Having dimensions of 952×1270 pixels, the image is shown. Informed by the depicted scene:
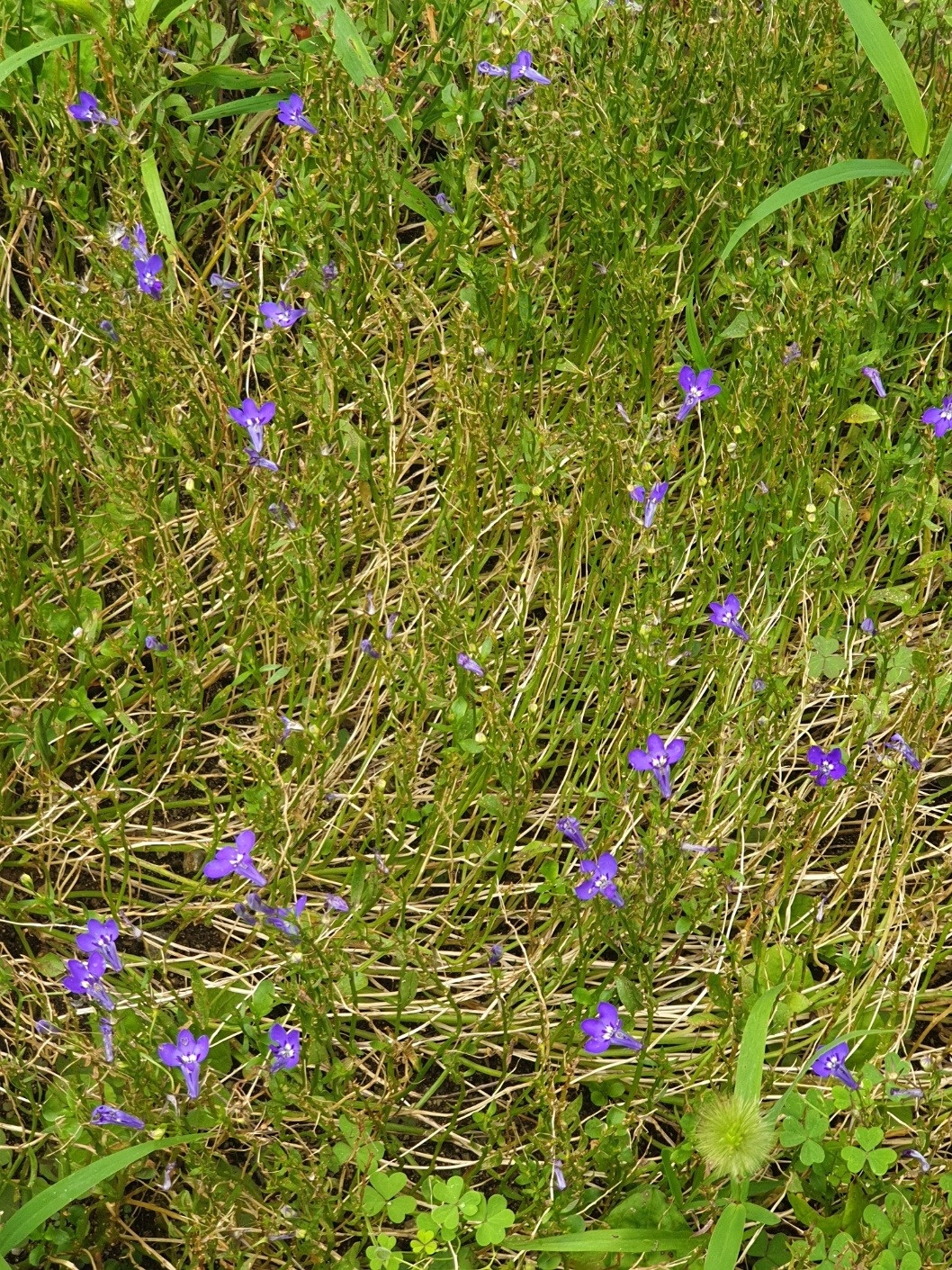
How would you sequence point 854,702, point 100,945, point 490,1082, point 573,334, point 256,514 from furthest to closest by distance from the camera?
1. point 573,334
2. point 256,514
3. point 854,702
4. point 490,1082
5. point 100,945

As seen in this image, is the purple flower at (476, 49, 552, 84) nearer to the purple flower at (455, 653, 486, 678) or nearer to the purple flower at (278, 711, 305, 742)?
the purple flower at (455, 653, 486, 678)

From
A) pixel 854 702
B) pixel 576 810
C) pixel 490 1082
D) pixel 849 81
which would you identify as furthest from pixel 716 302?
pixel 490 1082

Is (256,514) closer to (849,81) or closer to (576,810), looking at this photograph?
(576,810)

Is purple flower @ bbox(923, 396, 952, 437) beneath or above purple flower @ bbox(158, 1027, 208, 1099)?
above

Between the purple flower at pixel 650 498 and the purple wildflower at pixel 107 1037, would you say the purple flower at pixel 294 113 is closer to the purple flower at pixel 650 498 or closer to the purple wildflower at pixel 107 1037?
the purple flower at pixel 650 498

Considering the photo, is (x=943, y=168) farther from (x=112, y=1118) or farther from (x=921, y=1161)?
(x=112, y=1118)

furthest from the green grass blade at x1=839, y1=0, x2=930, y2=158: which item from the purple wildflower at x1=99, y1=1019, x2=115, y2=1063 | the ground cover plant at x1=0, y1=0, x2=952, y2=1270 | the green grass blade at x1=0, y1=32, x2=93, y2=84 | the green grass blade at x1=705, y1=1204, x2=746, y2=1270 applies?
the purple wildflower at x1=99, y1=1019, x2=115, y2=1063

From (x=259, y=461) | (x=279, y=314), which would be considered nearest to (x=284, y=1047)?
(x=259, y=461)
